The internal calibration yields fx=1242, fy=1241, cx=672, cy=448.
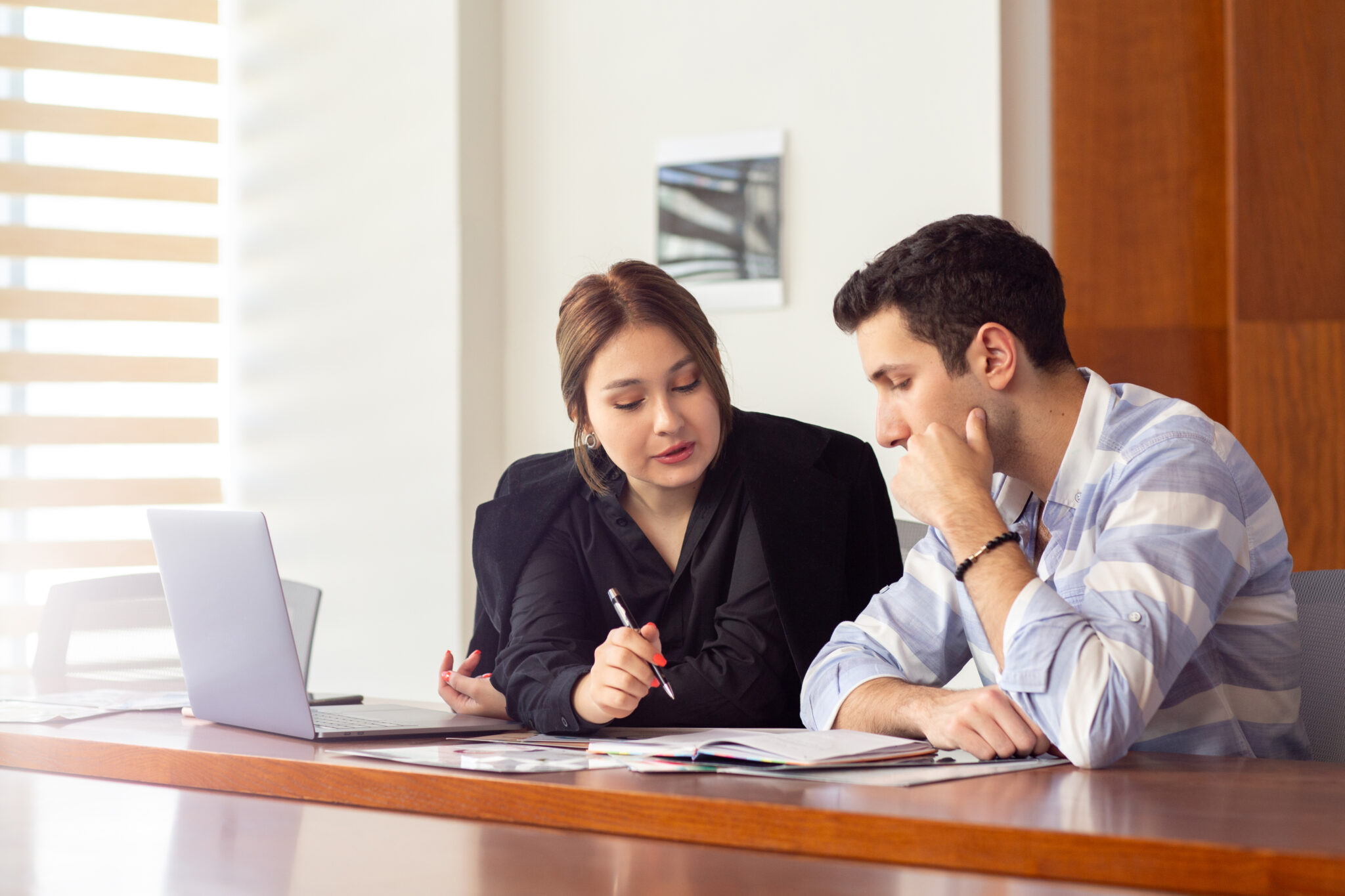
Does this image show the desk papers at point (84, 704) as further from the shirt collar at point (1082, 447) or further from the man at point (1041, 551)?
the shirt collar at point (1082, 447)

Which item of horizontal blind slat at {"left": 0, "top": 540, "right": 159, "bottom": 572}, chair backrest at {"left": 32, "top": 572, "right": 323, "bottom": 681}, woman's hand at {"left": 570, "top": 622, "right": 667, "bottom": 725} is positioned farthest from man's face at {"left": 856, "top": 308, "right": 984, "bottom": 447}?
horizontal blind slat at {"left": 0, "top": 540, "right": 159, "bottom": 572}

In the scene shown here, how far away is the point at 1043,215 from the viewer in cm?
297

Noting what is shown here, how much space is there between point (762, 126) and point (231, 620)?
228cm

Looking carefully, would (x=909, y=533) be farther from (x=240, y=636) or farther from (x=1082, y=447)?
(x=240, y=636)

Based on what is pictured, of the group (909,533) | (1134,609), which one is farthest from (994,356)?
(909,533)

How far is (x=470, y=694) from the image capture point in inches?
63.7

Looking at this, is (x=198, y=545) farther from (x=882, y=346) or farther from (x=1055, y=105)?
(x=1055, y=105)

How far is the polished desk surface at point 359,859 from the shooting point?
84 centimetres

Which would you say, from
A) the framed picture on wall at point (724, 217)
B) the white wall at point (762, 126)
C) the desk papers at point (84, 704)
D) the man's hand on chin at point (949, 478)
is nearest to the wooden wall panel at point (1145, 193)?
the white wall at point (762, 126)

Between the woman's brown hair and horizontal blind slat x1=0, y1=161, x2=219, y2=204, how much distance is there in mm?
2296

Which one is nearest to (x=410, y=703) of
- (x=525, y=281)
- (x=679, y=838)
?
(x=679, y=838)

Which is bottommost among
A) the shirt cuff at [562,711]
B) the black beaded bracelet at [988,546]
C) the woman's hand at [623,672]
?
the shirt cuff at [562,711]

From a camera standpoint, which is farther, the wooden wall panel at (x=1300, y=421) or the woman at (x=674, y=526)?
the wooden wall panel at (x=1300, y=421)

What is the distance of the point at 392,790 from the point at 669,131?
102 inches
